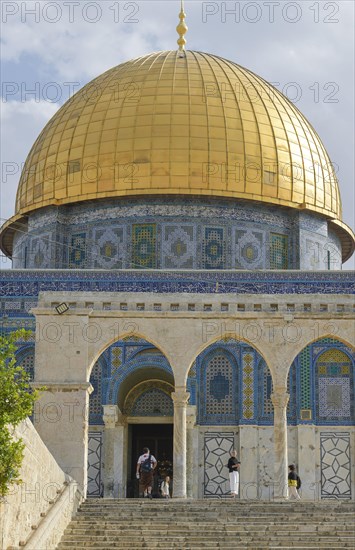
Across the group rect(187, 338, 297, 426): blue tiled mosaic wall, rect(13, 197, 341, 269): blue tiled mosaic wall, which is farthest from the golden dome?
rect(187, 338, 297, 426): blue tiled mosaic wall

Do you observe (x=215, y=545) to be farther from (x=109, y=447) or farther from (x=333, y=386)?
(x=333, y=386)

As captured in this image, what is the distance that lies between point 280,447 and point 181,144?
24.8 ft

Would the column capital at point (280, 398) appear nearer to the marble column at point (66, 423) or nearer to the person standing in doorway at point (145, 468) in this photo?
the person standing in doorway at point (145, 468)

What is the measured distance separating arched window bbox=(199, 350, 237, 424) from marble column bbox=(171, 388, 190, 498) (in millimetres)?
3743

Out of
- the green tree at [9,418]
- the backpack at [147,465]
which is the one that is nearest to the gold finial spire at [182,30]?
the backpack at [147,465]

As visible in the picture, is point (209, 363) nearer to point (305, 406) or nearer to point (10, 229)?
point (305, 406)

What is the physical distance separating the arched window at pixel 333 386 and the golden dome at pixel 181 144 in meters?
3.28

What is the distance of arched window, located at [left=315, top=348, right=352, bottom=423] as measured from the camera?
60.8 feet

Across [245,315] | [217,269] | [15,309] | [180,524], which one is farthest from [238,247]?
[180,524]

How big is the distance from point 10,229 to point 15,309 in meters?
3.88

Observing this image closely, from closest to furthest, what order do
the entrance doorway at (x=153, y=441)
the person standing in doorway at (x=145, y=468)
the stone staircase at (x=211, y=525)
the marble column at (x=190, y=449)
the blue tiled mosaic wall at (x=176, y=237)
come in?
the stone staircase at (x=211, y=525) → the person standing in doorway at (x=145, y=468) → the marble column at (x=190, y=449) → the entrance doorway at (x=153, y=441) → the blue tiled mosaic wall at (x=176, y=237)

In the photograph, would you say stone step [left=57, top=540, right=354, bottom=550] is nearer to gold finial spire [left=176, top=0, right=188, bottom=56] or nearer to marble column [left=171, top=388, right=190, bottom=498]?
marble column [left=171, top=388, right=190, bottom=498]

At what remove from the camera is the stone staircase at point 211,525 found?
1082 cm

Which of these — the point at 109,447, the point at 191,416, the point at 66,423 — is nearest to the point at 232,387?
the point at 191,416
